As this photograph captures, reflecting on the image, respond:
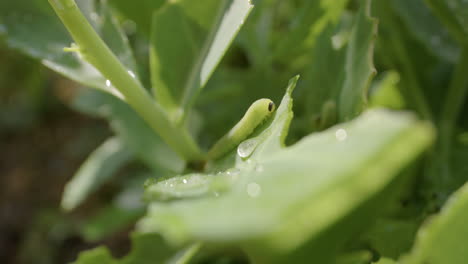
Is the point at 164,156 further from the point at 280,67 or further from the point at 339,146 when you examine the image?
the point at 339,146

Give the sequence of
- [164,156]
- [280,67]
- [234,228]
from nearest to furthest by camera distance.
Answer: [234,228], [164,156], [280,67]

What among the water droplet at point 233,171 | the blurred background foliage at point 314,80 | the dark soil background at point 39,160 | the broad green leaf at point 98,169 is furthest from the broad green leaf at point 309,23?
the dark soil background at point 39,160

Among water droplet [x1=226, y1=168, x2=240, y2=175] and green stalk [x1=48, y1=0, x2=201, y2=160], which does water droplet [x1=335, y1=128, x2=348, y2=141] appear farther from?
green stalk [x1=48, y1=0, x2=201, y2=160]

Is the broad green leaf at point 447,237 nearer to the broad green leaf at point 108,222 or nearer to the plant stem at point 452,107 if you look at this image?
the plant stem at point 452,107

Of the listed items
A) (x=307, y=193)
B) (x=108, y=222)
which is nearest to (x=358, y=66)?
(x=307, y=193)

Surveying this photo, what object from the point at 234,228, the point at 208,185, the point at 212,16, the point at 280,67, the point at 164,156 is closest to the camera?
the point at 234,228

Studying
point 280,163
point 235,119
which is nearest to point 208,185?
point 280,163

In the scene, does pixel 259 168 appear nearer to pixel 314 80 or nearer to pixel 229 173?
pixel 229 173
